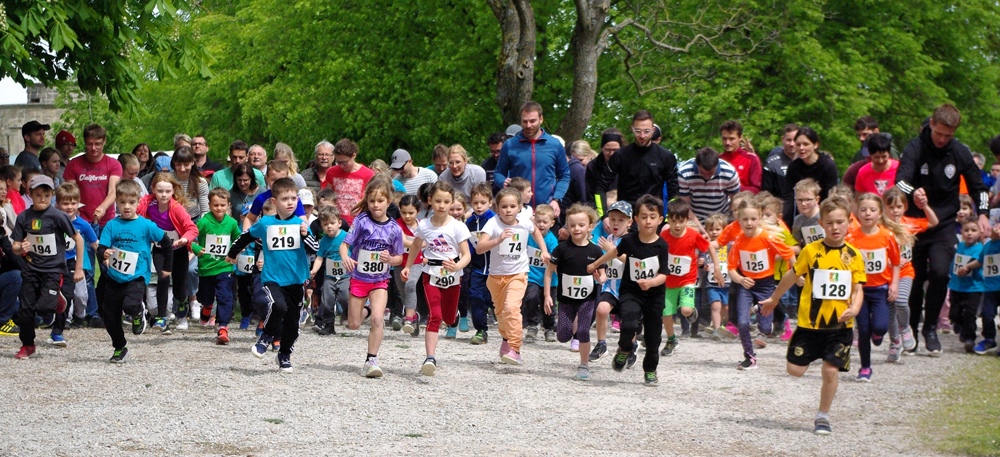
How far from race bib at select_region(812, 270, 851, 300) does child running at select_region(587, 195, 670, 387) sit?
65.4 inches

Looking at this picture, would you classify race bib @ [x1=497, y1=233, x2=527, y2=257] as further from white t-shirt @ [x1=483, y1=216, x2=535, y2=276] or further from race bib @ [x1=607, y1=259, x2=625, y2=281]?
race bib @ [x1=607, y1=259, x2=625, y2=281]

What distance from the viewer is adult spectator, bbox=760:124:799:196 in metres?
13.5

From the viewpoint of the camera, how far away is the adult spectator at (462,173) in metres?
13.8

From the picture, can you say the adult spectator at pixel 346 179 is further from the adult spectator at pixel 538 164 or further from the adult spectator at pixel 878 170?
the adult spectator at pixel 878 170

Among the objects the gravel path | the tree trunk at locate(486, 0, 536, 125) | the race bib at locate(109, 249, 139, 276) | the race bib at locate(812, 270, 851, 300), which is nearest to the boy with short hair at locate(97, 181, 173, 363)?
the race bib at locate(109, 249, 139, 276)

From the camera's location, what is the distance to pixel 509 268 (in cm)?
1047

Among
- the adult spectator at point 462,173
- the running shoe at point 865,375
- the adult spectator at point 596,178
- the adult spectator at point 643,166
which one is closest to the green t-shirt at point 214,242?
the adult spectator at point 462,173

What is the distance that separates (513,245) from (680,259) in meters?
1.65

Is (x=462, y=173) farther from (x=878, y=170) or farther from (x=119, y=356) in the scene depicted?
(x=119, y=356)

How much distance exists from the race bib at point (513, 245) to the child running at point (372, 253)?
0.89 m

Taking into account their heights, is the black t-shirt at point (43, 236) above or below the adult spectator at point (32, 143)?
below

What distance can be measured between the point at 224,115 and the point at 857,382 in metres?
29.9

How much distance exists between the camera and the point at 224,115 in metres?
37.2

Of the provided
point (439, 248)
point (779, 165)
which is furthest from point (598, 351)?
point (779, 165)
